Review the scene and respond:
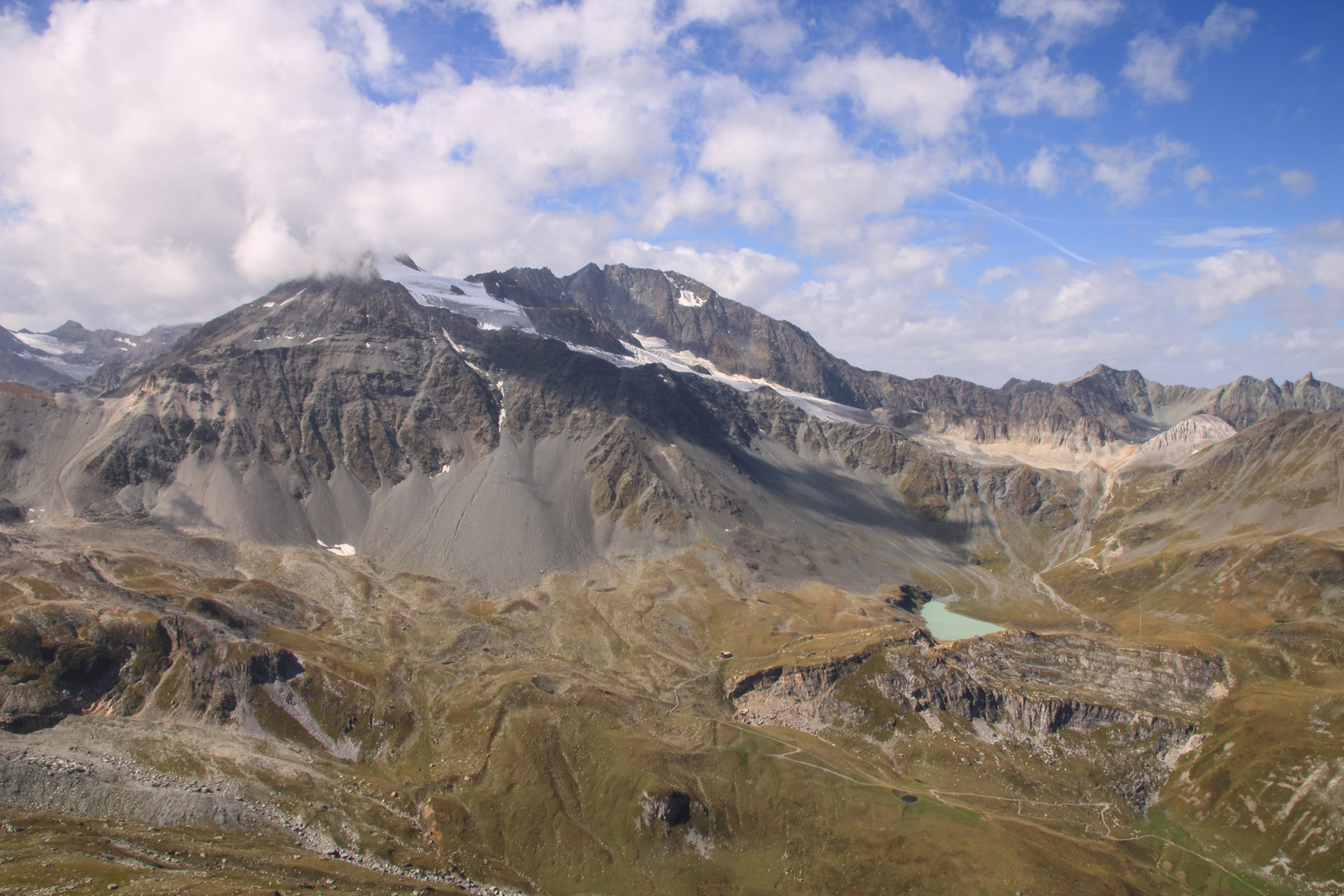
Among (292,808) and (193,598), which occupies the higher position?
(193,598)

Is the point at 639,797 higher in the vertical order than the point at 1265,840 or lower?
lower

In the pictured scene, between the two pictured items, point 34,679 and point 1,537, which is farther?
point 1,537

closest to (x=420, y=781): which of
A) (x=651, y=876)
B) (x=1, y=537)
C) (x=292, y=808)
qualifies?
(x=292, y=808)

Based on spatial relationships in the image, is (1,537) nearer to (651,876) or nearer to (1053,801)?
(651,876)

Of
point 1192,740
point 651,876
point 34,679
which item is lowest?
point 651,876

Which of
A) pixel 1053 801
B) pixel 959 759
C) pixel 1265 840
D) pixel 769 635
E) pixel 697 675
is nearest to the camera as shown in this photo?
pixel 1265 840

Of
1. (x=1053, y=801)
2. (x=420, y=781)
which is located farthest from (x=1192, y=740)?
(x=420, y=781)

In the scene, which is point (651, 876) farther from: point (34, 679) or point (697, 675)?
point (34, 679)

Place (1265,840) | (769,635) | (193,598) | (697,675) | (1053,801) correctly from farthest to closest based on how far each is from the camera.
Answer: (769,635) → (697,675) → (193,598) → (1053,801) → (1265,840)

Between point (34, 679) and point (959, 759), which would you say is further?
point (959, 759)
